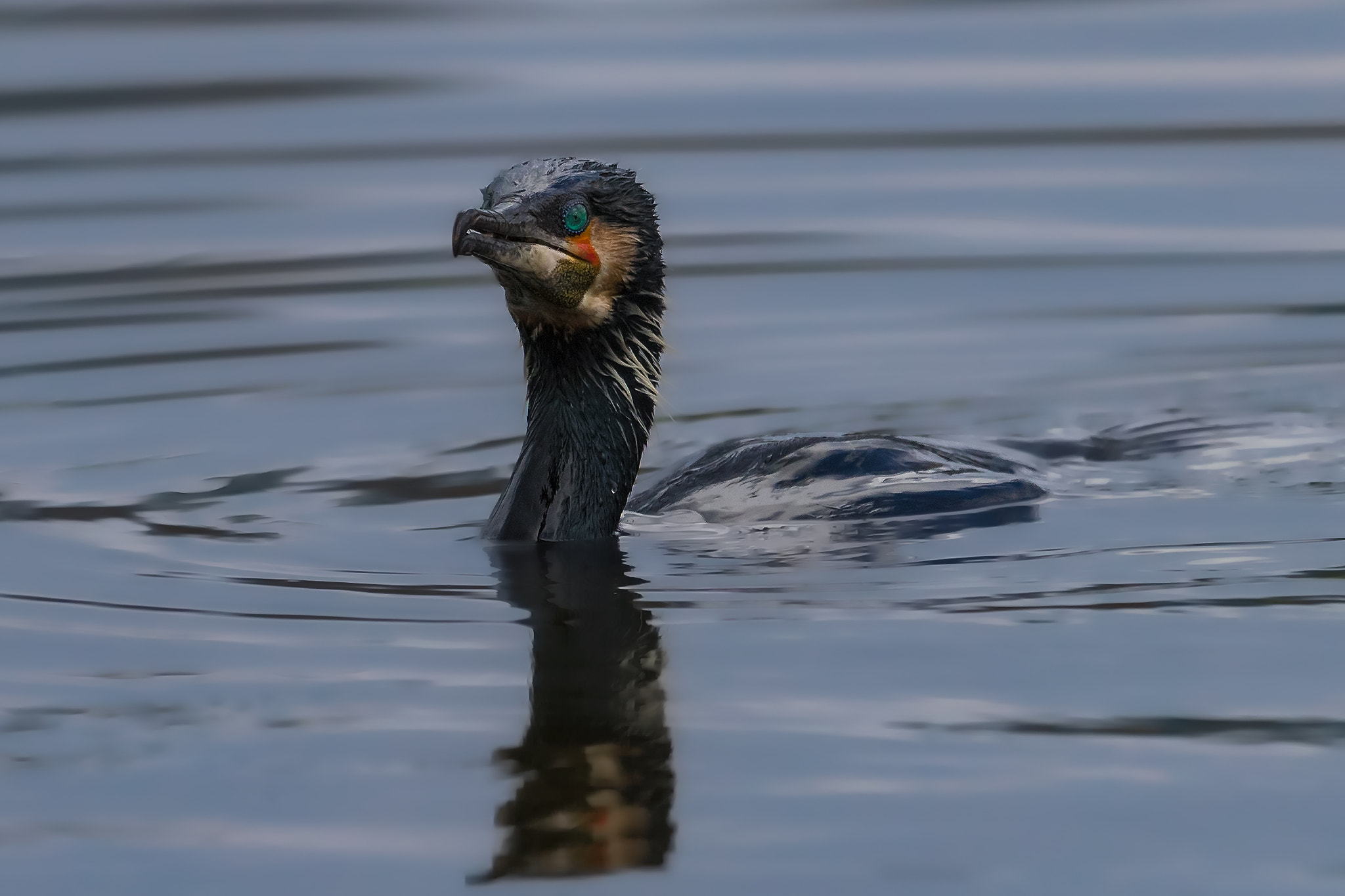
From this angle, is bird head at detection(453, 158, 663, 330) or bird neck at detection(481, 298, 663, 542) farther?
bird neck at detection(481, 298, 663, 542)

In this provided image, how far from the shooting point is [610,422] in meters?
6.27

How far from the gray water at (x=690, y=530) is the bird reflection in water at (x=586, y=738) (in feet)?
0.05

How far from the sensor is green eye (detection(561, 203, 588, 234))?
5.75m

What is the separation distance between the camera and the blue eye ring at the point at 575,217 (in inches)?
226

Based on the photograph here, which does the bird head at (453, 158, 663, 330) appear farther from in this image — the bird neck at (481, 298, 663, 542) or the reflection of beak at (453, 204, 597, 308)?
the bird neck at (481, 298, 663, 542)

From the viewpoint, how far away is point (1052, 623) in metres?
5.02

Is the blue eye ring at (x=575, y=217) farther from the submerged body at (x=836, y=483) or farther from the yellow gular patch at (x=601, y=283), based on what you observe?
the submerged body at (x=836, y=483)

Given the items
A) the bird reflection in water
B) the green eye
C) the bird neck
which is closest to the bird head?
the green eye

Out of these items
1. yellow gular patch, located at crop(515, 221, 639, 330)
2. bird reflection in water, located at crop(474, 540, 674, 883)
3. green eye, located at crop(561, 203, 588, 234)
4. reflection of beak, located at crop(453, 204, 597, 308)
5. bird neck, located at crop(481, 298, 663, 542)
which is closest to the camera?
bird reflection in water, located at crop(474, 540, 674, 883)

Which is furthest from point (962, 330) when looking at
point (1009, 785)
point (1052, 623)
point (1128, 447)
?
point (1009, 785)

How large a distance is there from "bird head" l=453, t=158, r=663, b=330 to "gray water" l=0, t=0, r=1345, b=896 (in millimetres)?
511

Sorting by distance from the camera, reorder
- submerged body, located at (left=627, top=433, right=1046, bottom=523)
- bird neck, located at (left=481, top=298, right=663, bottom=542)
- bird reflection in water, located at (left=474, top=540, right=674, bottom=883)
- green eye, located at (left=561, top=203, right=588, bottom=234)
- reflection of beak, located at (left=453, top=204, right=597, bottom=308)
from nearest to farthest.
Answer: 1. bird reflection in water, located at (left=474, top=540, right=674, bottom=883)
2. reflection of beak, located at (left=453, top=204, right=597, bottom=308)
3. green eye, located at (left=561, top=203, right=588, bottom=234)
4. bird neck, located at (left=481, top=298, right=663, bottom=542)
5. submerged body, located at (left=627, top=433, right=1046, bottom=523)

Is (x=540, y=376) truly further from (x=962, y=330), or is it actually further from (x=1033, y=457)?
(x=962, y=330)

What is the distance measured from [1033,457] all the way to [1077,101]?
6213 millimetres
